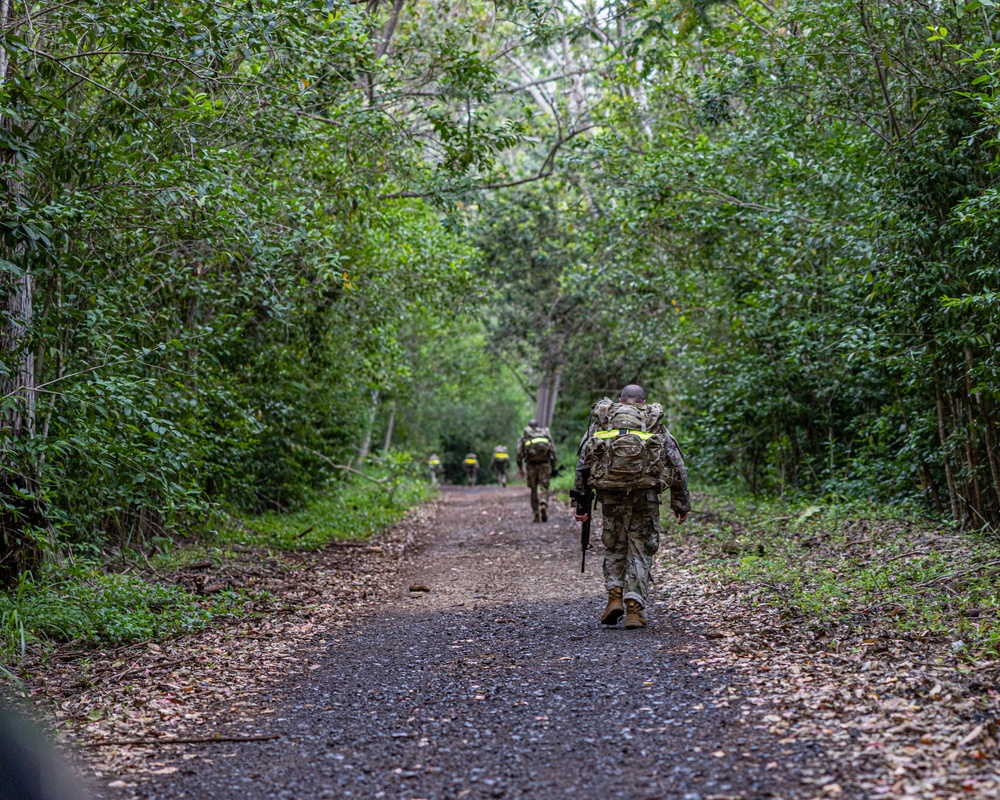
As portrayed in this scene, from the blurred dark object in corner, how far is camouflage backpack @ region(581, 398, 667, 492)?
14.8 ft

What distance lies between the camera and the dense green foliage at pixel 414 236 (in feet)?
25.2

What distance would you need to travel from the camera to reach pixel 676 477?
25.2 feet

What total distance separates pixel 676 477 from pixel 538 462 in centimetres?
925

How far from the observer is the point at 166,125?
27.4 ft

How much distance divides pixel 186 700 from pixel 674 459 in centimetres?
408

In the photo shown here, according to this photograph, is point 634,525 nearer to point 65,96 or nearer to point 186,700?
point 186,700

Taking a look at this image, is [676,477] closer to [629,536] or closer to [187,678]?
[629,536]

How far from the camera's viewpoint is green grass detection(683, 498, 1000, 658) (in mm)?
6457

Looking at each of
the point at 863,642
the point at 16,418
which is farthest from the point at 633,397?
the point at 16,418

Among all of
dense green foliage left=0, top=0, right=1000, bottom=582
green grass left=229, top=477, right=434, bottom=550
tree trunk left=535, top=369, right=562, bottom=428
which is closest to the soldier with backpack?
dense green foliage left=0, top=0, right=1000, bottom=582

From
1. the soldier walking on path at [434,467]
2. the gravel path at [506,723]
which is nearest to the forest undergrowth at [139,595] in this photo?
the gravel path at [506,723]

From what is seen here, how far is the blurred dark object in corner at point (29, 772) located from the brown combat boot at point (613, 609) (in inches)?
168

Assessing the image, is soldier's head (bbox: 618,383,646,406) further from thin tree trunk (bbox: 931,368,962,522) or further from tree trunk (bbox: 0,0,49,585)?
tree trunk (bbox: 0,0,49,585)

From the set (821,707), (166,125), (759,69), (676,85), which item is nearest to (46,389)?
(166,125)
